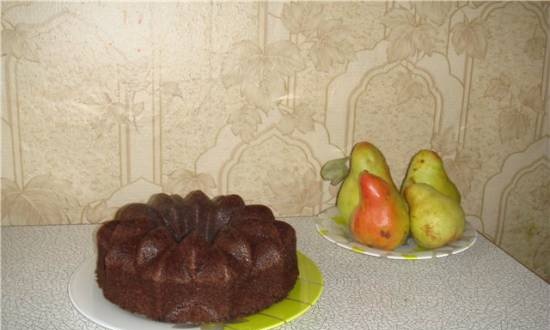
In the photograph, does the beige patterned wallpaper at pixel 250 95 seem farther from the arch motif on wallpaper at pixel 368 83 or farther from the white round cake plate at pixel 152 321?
the white round cake plate at pixel 152 321

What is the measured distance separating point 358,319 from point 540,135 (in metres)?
0.62

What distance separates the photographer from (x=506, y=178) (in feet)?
3.50

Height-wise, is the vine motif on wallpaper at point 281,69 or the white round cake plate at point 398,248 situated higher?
the vine motif on wallpaper at point 281,69

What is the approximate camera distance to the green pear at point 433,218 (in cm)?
79

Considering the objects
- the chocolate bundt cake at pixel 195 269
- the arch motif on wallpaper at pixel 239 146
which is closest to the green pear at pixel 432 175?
the arch motif on wallpaper at pixel 239 146

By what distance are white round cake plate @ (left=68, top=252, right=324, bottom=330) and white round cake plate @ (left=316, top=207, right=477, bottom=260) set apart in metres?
0.10

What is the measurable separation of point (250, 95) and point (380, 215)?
29cm

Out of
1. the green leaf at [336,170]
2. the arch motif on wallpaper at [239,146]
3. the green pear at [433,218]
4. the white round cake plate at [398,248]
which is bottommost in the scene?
the white round cake plate at [398,248]

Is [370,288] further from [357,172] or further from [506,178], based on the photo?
[506,178]

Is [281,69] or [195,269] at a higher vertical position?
[281,69]

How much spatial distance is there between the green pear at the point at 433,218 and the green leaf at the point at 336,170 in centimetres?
17

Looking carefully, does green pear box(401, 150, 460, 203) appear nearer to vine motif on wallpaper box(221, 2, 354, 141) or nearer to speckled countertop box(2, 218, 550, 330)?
speckled countertop box(2, 218, 550, 330)

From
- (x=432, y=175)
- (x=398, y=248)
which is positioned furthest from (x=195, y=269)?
(x=432, y=175)

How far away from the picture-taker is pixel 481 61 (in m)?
0.99
